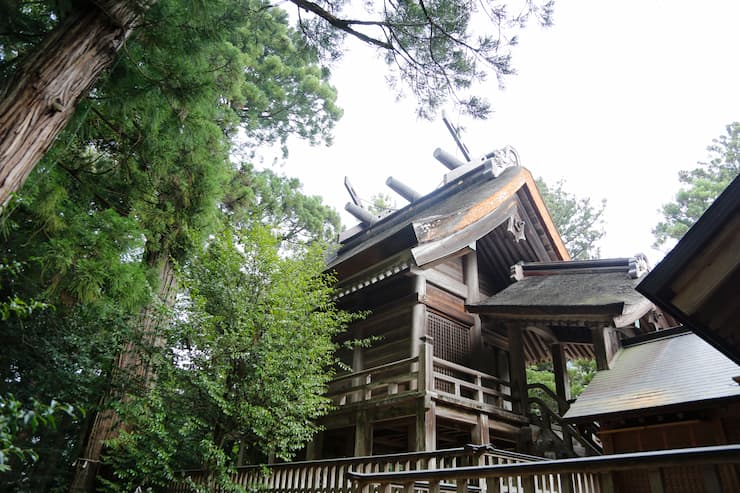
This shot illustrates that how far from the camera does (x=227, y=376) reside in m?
6.52

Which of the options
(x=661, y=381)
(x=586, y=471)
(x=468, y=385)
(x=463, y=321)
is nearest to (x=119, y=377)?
(x=468, y=385)

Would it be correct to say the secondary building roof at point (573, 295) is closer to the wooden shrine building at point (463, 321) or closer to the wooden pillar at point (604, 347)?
the wooden shrine building at point (463, 321)

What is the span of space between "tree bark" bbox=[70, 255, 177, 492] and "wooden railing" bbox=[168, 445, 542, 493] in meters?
1.50

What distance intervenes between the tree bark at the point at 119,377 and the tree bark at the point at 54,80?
395 centimetres

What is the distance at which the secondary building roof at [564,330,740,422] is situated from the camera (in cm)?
582

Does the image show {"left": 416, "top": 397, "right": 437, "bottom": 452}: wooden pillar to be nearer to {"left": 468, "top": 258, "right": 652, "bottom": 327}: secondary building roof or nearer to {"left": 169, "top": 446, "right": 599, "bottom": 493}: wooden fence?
{"left": 169, "top": 446, "right": 599, "bottom": 493}: wooden fence

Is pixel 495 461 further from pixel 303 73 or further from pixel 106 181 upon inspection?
pixel 303 73

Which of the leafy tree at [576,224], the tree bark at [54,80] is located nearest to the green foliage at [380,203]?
the leafy tree at [576,224]

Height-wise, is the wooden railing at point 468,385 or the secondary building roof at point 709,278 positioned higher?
the wooden railing at point 468,385

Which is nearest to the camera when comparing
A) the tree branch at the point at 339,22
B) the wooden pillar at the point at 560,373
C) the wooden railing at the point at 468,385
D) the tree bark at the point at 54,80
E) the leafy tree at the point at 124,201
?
the tree bark at the point at 54,80

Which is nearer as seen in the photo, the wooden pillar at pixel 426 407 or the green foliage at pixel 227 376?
→ the green foliage at pixel 227 376

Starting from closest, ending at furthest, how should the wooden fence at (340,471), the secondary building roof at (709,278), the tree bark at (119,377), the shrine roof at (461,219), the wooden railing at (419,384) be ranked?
1. the secondary building roof at (709,278)
2. the wooden fence at (340,471)
3. the tree bark at (119,377)
4. the wooden railing at (419,384)
5. the shrine roof at (461,219)

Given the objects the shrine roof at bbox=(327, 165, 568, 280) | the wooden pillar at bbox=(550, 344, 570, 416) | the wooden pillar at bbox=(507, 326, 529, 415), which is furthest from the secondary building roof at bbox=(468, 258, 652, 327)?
the wooden pillar at bbox=(550, 344, 570, 416)

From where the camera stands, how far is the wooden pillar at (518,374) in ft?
29.8
